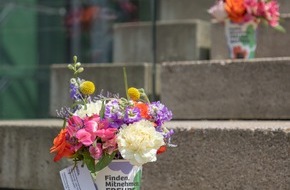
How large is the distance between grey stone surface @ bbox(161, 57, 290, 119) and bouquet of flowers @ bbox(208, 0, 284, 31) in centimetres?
25

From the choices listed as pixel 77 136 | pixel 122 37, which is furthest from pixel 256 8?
pixel 77 136

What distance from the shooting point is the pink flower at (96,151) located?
7.63 feet

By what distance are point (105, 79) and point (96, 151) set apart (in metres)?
1.77

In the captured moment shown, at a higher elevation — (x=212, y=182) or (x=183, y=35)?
(x=183, y=35)

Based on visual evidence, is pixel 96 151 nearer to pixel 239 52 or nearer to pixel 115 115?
pixel 115 115

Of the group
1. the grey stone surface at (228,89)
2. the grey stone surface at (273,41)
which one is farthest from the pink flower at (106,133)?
the grey stone surface at (273,41)

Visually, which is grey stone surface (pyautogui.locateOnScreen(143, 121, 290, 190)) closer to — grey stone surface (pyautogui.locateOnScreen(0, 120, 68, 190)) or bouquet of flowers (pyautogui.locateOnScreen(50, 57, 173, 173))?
grey stone surface (pyautogui.locateOnScreen(0, 120, 68, 190))

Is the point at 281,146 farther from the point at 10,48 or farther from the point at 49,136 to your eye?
the point at 10,48

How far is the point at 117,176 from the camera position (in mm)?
2426

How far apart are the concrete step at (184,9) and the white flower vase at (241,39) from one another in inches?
47.4

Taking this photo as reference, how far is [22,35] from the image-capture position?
578 cm

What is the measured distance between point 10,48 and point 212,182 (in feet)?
9.84

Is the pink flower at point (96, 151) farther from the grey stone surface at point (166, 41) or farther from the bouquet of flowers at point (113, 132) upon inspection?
the grey stone surface at point (166, 41)

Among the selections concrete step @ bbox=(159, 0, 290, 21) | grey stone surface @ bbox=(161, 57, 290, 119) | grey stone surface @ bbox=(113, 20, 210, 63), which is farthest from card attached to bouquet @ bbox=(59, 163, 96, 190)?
concrete step @ bbox=(159, 0, 290, 21)
